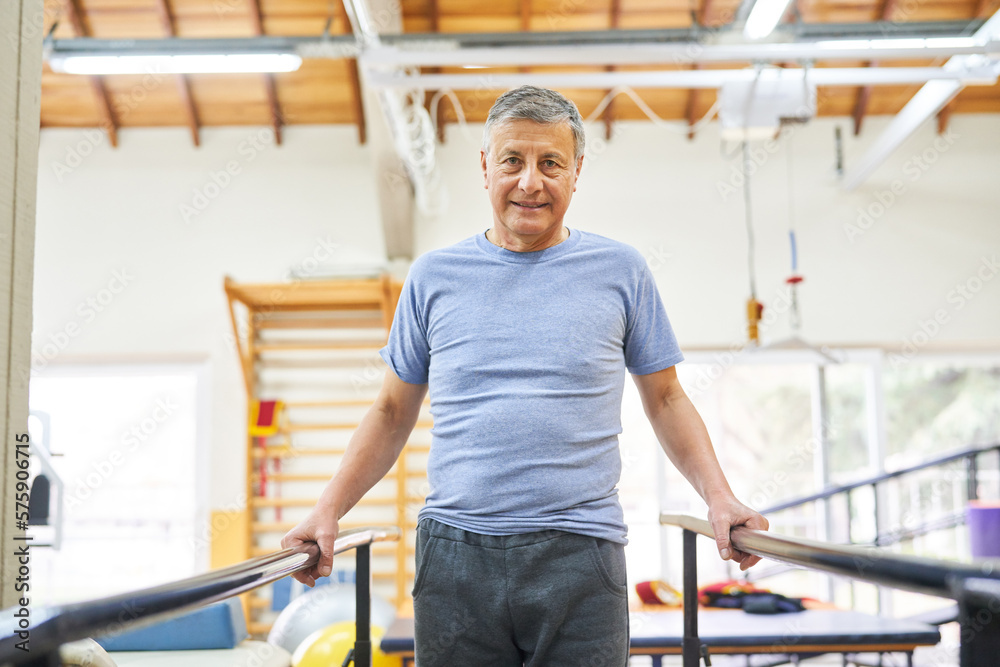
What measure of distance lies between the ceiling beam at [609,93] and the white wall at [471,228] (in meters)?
0.11

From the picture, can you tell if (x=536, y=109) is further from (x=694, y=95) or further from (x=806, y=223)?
(x=806, y=223)

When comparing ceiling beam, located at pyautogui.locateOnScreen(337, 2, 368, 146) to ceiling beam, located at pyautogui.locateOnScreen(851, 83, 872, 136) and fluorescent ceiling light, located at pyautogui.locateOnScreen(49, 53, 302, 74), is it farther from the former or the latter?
ceiling beam, located at pyautogui.locateOnScreen(851, 83, 872, 136)

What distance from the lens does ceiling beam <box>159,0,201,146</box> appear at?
217 inches

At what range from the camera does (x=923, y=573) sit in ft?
2.15

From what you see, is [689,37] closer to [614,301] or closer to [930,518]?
[614,301]

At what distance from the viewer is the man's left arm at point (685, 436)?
1.27m

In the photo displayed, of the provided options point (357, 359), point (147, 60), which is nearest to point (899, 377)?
point (357, 359)

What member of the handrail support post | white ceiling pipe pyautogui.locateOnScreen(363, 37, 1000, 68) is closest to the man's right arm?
the handrail support post

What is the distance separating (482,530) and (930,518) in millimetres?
6291

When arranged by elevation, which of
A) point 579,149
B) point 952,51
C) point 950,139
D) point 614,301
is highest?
point 950,139

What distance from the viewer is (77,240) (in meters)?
6.12

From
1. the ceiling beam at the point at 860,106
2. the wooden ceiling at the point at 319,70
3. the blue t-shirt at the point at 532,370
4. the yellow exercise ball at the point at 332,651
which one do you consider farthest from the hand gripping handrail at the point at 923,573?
the ceiling beam at the point at 860,106

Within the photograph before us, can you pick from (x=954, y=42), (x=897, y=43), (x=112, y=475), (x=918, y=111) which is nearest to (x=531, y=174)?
(x=897, y=43)
